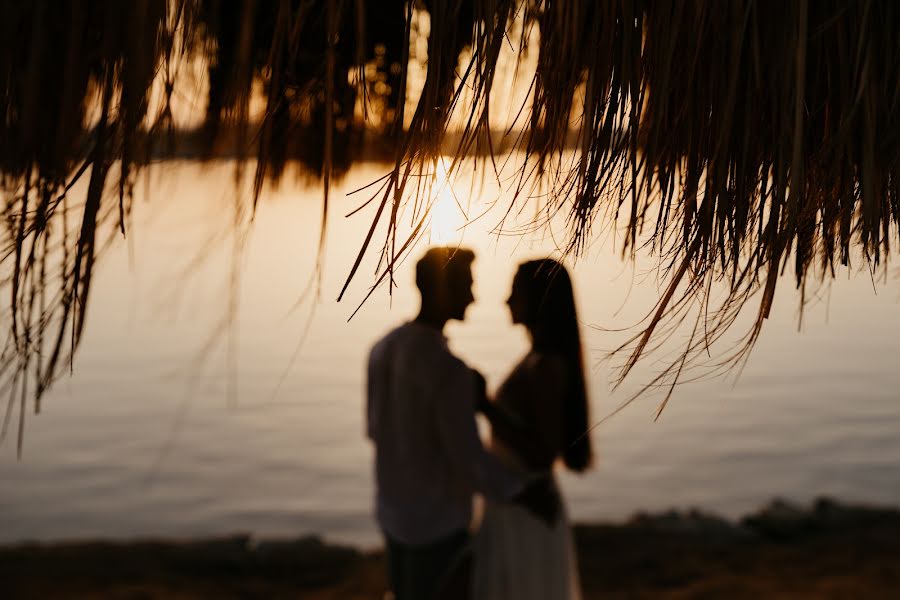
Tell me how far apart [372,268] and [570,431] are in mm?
2086

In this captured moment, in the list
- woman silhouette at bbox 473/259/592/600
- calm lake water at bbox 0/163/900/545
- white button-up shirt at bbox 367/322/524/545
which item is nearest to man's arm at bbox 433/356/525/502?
white button-up shirt at bbox 367/322/524/545

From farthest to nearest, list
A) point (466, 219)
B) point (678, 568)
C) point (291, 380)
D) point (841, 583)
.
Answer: point (291, 380) < point (678, 568) < point (841, 583) < point (466, 219)

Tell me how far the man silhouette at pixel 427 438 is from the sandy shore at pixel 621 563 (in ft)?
12.5

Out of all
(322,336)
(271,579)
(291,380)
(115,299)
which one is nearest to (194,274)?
(271,579)

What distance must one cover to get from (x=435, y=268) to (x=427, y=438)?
49cm

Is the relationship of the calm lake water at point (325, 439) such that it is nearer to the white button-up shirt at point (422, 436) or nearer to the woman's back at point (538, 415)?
the woman's back at point (538, 415)

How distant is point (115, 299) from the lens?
27.2 meters

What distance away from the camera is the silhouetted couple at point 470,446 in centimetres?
254

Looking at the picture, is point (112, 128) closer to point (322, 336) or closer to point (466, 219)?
point (466, 219)

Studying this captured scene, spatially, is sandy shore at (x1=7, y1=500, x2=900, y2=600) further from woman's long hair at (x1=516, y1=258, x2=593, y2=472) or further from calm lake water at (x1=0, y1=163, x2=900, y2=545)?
woman's long hair at (x1=516, y1=258, x2=593, y2=472)

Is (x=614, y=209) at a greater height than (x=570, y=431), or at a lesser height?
greater

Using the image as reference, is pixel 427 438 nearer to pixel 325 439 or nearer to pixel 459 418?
pixel 459 418

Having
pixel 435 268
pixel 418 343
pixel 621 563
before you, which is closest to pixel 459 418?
pixel 418 343

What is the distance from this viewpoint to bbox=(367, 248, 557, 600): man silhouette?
99.4 inches
